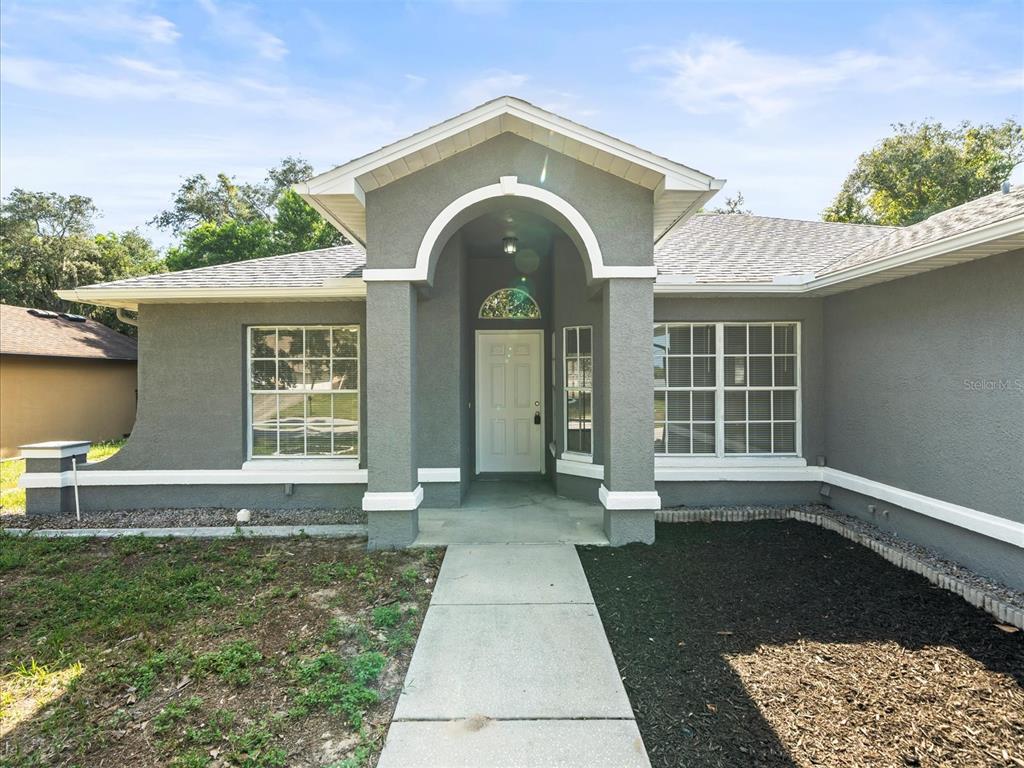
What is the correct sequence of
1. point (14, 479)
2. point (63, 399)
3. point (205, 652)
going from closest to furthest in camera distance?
point (205, 652)
point (14, 479)
point (63, 399)

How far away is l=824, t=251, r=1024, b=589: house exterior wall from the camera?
4.60m

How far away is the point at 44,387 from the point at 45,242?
1825cm

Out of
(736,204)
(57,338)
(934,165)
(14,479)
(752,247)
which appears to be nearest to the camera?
(752,247)

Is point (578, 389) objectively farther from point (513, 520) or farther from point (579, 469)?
point (513, 520)

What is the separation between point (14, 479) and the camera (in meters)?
10.0

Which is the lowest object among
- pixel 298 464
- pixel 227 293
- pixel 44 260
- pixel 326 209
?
pixel 298 464

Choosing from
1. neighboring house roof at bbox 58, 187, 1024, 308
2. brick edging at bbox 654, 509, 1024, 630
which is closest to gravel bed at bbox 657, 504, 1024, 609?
brick edging at bbox 654, 509, 1024, 630

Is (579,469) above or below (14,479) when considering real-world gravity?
above

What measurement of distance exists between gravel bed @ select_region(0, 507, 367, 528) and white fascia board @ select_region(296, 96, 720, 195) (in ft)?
13.9

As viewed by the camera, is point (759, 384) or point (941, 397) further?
point (759, 384)

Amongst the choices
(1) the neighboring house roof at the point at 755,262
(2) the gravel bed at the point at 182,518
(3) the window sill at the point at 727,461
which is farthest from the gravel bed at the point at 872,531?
(2) the gravel bed at the point at 182,518

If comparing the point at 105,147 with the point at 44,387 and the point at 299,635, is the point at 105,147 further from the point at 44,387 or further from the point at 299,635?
the point at 299,635

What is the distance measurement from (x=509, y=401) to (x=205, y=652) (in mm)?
5992

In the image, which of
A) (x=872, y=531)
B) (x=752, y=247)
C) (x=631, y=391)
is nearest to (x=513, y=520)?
(x=631, y=391)
